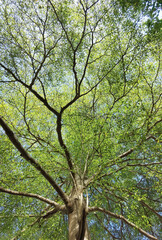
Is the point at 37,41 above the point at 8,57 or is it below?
above

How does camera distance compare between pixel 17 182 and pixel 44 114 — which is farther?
pixel 44 114

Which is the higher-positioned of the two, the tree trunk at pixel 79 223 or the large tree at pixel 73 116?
the large tree at pixel 73 116

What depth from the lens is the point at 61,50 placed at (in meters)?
4.96

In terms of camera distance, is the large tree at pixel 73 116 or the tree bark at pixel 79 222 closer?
the tree bark at pixel 79 222

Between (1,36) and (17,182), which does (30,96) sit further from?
(17,182)

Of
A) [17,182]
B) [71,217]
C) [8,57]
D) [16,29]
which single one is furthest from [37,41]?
[71,217]

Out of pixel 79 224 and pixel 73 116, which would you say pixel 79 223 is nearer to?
pixel 79 224

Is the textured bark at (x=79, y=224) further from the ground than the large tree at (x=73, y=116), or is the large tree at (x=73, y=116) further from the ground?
the large tree at (x=73, y=116)

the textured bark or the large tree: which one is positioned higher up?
the large tree

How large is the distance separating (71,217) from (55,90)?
4.89 meters

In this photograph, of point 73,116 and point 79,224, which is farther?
point 73,116

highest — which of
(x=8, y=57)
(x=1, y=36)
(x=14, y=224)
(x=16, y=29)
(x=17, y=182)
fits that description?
(x=16, y=29)

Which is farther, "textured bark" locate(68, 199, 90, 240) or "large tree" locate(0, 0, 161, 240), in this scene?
"large tree" locate(0, 0, 161, 240)

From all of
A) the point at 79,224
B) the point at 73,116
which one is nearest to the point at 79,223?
the point at 79,224
